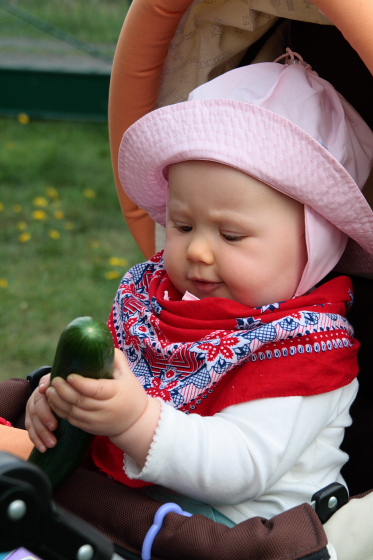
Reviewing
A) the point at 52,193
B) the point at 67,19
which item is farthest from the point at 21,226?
the point at 67,19

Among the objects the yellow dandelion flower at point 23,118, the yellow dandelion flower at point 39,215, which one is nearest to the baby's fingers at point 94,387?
the yellow dandelion flower at point 39,215

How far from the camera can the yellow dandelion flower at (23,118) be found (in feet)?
17.4

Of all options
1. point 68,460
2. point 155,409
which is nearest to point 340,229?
point 155,409

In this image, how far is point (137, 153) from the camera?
1.56 metres

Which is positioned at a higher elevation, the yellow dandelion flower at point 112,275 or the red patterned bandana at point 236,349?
the red patterned bandana at point 236,349

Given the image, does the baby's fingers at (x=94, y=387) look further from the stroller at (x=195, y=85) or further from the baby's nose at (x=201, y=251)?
the baby's nose at (x=201, y=251)

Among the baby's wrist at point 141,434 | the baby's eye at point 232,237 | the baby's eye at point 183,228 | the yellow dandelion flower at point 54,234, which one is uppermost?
the baby's eye at point 232,237

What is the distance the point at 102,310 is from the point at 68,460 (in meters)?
1.99

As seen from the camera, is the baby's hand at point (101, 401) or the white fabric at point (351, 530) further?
the white fabric at point (351, 530)

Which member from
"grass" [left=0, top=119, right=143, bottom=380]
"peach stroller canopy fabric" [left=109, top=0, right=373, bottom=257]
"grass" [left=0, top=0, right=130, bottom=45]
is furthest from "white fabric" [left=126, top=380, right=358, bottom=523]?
"grass" [left=0, top=0, right=130, bottom=45]

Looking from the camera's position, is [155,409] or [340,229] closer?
[155,409]

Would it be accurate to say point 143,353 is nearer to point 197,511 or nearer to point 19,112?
point 197,511

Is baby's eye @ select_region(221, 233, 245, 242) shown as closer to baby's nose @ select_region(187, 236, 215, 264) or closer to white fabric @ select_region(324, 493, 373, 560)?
baby's nose @ select_region(187, 236, 215, 264)

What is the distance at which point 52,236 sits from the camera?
3906mm
